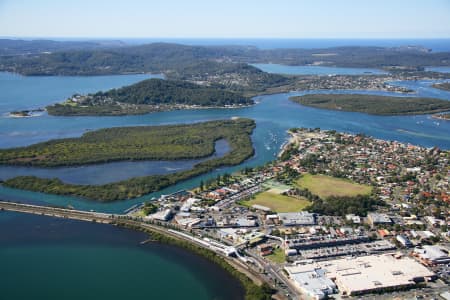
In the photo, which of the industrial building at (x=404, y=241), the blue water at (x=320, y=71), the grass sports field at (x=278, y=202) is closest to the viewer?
the industrial building at (x=404, y=241)

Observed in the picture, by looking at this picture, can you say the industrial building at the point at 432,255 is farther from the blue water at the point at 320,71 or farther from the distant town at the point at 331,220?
the blue water at the point at 320,71

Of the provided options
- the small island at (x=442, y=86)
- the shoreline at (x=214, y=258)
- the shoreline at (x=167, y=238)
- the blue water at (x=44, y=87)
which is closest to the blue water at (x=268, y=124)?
the shoreline at (x=167, y=238)

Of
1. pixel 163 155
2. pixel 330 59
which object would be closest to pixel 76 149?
pixel 163 155

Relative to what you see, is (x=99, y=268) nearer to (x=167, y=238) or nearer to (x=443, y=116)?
(x=167, y=238)

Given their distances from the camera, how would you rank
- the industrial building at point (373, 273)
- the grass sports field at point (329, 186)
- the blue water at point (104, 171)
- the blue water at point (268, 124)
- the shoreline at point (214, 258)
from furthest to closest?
the blue water at point (268, 124) < the blue water at point (104, 171) < the grass sports field at point (329, 186) < the shoreline at point (214, 258) < the industrial building at point (373, 273)

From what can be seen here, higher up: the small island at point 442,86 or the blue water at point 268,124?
the small island at point 442,86

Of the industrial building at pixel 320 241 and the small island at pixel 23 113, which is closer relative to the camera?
the industrial building at pixel 320 241

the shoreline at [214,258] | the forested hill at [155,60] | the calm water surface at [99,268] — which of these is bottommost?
the calm water surface at [99,268]
